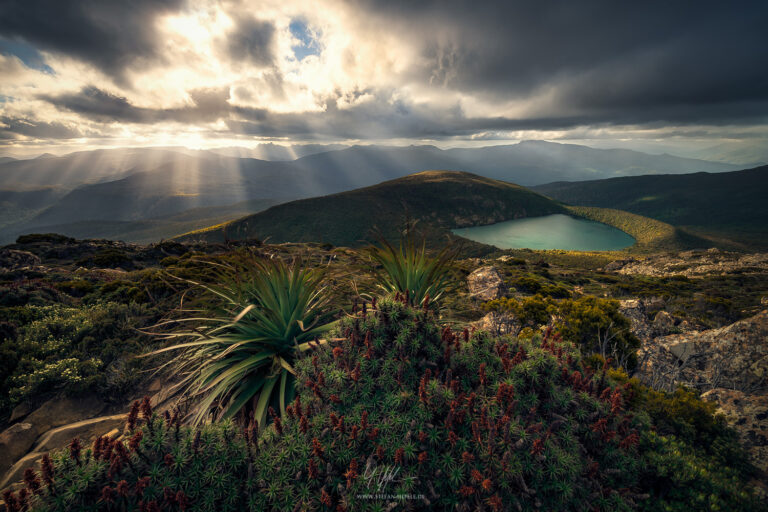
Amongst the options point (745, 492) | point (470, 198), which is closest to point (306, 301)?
point (745, 492)

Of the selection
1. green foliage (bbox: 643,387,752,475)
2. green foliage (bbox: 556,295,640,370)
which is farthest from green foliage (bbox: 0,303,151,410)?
green foliage (bbox: 556,295,640,370)

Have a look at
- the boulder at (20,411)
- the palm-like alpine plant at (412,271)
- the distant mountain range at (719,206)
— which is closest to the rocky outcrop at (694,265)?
the palm-like alpine plant at (412,271)

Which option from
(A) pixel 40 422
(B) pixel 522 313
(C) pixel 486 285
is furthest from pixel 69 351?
(C) pixel 486 285

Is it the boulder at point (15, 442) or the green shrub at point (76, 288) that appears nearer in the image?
the boulder at point (15, 442)

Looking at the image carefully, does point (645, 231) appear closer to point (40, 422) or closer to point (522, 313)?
point (522, 313)

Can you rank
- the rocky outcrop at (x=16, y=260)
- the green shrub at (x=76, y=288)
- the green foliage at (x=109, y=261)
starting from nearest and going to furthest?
the green shrub at (x=76, y=288)
the rocky outcrop at (x=16, y=260)
the green foliage at (x=109, y=261)

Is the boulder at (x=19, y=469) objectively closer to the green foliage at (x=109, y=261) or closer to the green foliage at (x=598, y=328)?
the green foliage at (x=598, y=328)
